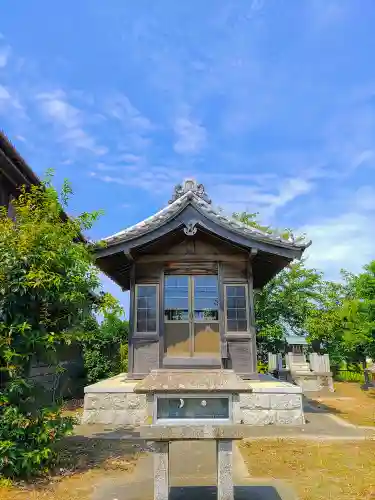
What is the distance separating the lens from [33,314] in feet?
18.1

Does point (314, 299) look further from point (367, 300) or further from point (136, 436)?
point (136, 436)

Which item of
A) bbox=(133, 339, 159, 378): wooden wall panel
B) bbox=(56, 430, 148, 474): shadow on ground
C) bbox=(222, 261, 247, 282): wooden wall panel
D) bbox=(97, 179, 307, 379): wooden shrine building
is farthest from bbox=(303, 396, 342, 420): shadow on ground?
bbox=(56, 430, 148, 474): shadow on ground

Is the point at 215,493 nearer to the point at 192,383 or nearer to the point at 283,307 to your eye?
the point at 192,383

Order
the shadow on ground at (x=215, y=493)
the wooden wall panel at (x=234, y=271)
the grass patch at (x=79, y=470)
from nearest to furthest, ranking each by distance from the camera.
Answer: the shadow on ground at (x=215, y=493) → the grass patch at (x=79, y=470) → the wooden wall panel at (x=234, y=271)

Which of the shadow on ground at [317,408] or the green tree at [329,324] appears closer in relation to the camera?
the shadow on ground at [317,408]

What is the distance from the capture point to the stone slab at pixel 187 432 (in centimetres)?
399

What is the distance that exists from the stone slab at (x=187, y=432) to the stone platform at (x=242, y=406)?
4.45 meters

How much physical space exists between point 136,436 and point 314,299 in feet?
53.5

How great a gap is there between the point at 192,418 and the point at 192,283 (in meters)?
6.10

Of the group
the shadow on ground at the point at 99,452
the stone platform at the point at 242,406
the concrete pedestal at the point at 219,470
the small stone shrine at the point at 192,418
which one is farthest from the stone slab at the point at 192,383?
the stone platform at the point at 242,406

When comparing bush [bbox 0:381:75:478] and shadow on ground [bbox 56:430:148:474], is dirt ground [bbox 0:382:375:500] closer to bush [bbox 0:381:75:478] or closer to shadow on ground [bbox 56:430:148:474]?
shadow on ground [bbox 56:430:148:474]

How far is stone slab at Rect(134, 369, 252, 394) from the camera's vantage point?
407 cm

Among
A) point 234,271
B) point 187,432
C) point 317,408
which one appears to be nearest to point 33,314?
point 187,432

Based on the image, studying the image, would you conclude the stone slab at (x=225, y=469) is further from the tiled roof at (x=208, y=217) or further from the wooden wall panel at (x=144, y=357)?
the tiled roof at (x=208, y=217)
